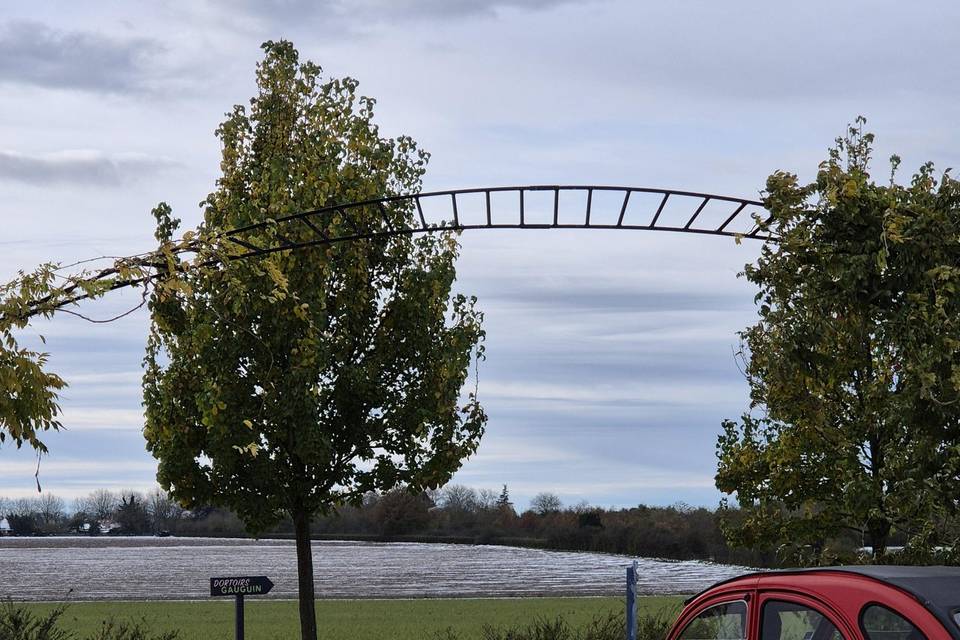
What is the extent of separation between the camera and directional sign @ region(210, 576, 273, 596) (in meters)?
15.4

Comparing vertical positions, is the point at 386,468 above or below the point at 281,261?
below

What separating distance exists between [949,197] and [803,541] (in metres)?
11.9

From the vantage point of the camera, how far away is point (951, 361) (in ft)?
37.9

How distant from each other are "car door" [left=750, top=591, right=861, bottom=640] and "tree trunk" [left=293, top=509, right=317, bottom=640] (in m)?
13.4

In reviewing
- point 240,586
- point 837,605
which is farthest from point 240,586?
point 837,605

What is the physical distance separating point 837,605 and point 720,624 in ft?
3.79

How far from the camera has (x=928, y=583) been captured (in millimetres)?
6254

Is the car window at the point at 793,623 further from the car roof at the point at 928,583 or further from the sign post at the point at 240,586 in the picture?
the sign post at the point at 240,586

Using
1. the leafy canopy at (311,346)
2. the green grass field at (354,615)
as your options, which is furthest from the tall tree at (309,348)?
the green grass field at (354,615)

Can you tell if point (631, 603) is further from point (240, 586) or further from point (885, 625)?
point (885, 625)

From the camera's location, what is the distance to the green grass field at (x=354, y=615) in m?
24.9

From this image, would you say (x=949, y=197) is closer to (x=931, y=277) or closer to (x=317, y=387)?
(x=931, y=277)

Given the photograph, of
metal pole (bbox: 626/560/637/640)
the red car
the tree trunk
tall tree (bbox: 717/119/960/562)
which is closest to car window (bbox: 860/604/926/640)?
the red car

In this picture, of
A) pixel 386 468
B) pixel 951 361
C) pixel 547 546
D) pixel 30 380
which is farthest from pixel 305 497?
pixel 547 546
